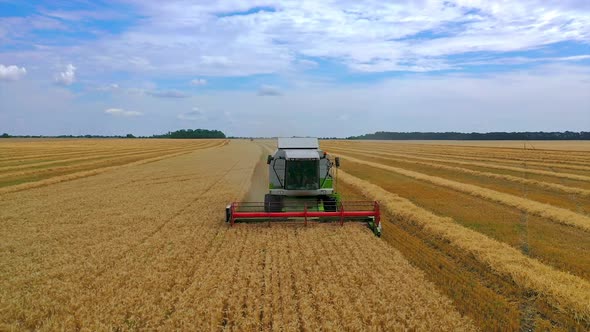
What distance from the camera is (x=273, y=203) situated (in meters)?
16.2

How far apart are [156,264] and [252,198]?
1163cm

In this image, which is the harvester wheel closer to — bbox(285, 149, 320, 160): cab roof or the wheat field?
the wheat field

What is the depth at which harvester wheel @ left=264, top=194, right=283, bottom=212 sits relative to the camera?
16.3 m

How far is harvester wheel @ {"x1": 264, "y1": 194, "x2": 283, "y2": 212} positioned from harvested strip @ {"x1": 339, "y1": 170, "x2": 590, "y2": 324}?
4.90 meters

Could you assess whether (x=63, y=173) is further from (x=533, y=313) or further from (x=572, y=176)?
(x=572, y=176)

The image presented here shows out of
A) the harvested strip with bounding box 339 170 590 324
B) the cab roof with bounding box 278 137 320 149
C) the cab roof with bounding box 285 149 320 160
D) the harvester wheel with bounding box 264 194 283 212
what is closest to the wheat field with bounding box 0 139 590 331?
the harvested strip with bounding box 339 170 590 324

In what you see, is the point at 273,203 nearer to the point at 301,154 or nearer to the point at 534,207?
the point at 301,154

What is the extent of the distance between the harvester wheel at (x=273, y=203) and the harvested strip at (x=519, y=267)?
16.1 feet

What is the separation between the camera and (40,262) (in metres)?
10.9

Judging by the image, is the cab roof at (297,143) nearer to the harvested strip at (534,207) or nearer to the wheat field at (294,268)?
the wheat field at (294,268)

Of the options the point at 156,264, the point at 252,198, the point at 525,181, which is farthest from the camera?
the point at 525,181

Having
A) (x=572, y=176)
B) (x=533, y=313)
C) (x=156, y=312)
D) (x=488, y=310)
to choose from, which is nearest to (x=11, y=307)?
(x=156, y=312)

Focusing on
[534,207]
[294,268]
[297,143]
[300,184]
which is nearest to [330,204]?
[300,184]

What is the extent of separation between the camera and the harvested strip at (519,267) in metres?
8.39
